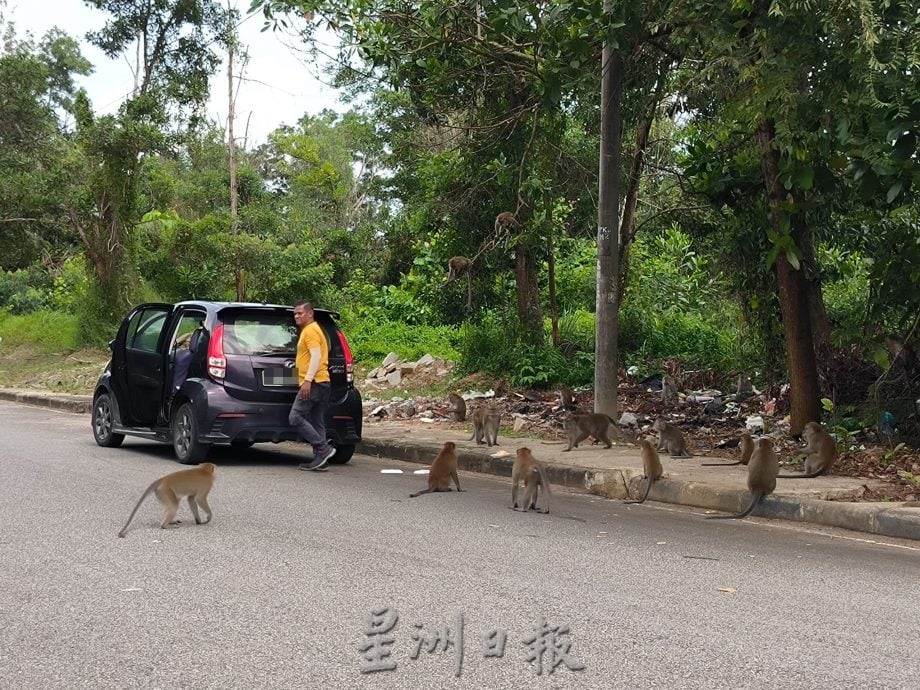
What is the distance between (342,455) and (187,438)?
1.75 metres

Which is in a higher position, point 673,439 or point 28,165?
point 28,165

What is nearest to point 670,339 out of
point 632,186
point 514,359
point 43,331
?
point 514,359

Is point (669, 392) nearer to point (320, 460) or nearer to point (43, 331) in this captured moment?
point (320, 460)

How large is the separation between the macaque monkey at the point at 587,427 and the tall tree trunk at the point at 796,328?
203 cm

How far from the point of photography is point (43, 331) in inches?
1154

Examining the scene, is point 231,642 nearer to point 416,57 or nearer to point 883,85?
point 883,85

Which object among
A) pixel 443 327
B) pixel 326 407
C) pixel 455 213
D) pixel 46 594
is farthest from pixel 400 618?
pixel 443 327

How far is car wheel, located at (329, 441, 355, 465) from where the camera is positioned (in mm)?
11891

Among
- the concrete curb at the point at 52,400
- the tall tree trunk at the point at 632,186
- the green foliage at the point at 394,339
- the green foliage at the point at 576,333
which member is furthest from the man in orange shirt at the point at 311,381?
the green foliage at the point at 394,339

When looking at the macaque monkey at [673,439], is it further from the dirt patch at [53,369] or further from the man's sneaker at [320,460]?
the dirt patch at [53,369]

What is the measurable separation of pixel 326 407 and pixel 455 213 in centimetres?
654

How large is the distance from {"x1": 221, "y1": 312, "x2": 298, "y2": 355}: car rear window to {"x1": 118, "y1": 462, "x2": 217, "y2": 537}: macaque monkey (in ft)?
11.5

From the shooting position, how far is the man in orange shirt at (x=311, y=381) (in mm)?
10617

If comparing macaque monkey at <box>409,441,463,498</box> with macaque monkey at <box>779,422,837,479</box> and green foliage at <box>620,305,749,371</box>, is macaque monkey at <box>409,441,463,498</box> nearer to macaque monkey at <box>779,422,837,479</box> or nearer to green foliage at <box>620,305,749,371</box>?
macaque monkey at <box>779,422,837,479</box>
